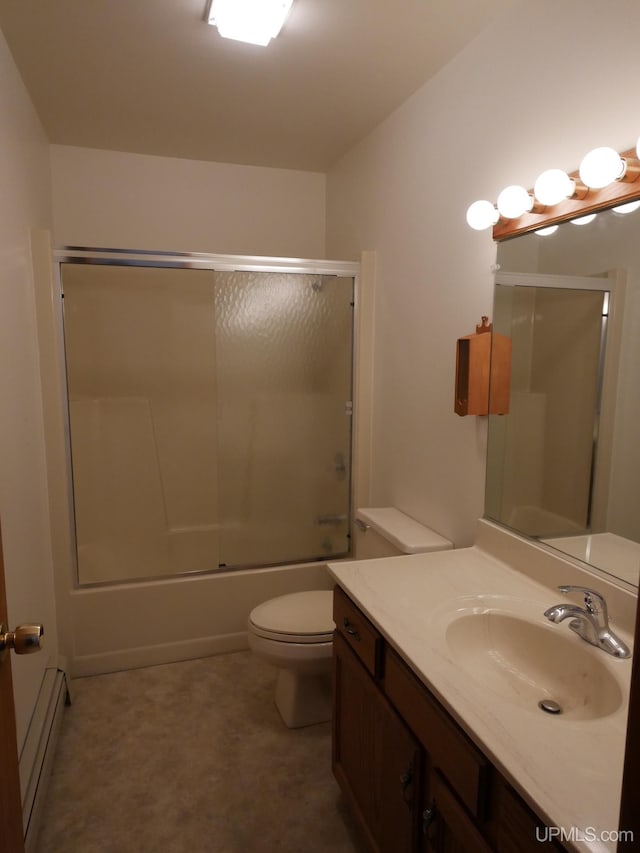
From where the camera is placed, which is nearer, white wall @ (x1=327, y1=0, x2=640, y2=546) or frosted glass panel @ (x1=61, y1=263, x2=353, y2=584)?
white wall @ (x1=327, y1=0, x2=640, y2=546)

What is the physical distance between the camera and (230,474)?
2.88m

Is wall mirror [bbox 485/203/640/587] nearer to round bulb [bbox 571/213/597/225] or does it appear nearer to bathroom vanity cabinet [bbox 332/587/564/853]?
round bulb [bbox 571/213/597/225]

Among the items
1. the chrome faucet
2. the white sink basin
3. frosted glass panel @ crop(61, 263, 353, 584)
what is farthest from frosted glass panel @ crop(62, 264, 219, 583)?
the chrome faucet

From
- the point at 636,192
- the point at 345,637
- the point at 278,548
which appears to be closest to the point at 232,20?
the point at 636,192

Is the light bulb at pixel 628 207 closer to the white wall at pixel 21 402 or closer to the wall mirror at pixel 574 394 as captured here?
the wall mirror at pixel 574 394

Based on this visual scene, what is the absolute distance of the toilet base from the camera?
84.3 inches

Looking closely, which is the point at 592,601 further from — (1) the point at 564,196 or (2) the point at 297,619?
(2) the point at 297,619

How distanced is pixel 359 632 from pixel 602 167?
1.30 m

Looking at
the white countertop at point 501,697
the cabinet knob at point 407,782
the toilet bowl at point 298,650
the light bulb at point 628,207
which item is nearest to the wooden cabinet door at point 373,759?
the cabinet knob at point 407,782

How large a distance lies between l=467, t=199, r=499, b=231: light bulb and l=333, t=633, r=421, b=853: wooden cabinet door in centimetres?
135

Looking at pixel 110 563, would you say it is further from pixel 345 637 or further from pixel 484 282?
pixel 484 282

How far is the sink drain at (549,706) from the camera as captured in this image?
3.88ft

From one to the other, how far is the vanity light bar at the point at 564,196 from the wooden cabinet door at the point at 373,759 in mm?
1342

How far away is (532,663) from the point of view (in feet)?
4.35
